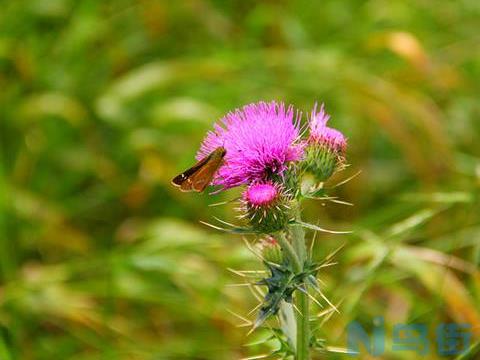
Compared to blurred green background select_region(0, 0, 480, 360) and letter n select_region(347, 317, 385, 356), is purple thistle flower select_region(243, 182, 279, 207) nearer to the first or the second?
blurred green background select_region(0, 0, 480, 360)

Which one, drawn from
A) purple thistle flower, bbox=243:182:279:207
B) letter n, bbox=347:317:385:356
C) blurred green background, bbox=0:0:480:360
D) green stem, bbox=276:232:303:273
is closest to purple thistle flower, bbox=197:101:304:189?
purple thistle flower, bbox=243:182:279:207

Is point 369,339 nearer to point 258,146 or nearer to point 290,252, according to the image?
point 290,252

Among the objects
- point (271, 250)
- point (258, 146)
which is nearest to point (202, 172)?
point (258, 146)

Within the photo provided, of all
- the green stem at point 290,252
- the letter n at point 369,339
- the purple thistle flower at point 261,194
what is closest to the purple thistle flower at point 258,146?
the purple thistle flower at point 261,194

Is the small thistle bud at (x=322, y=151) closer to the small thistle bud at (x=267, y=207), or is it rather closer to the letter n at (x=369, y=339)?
the small thistle bud at (x=267, y=207)

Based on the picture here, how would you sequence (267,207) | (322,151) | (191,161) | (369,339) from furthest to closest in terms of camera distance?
(191,161)
(369,339)
(322,151)
(267,207)

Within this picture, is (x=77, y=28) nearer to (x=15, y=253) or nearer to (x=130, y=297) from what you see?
(x=15, y=253)
